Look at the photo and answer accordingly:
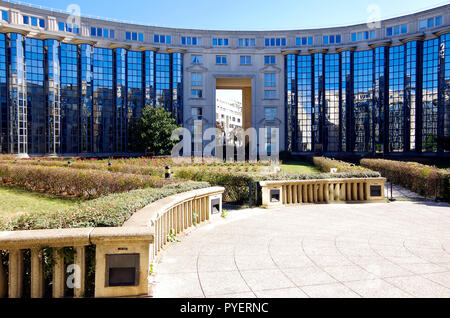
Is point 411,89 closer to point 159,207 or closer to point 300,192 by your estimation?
point 300,192

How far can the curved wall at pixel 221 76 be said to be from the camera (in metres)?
44.2

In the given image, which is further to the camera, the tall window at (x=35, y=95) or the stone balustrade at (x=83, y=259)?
the tall window at (x=35, y=95)

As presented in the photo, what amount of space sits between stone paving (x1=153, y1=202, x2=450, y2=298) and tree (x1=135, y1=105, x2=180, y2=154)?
Answer: 125 ft

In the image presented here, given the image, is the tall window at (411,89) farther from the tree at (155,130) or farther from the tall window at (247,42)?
the tree at (155,130)

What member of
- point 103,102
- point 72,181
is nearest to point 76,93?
point 103,102

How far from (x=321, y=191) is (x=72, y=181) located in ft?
38.3

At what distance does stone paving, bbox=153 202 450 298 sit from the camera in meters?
4.73

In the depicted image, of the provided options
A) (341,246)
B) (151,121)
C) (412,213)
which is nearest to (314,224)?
(341,246)

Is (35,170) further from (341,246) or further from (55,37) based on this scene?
(55,37)

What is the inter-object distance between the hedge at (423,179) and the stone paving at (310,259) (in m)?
5.42

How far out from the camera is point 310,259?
603 cm

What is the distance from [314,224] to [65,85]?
155 ft

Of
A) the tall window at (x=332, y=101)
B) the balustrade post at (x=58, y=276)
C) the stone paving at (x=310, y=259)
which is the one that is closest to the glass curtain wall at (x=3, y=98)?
the stone paving at (x=310, y=259)

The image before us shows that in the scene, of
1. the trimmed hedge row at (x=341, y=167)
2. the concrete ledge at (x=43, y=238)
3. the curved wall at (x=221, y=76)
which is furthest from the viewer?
the curved wall at (x=221, y=76)
